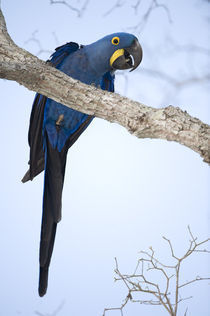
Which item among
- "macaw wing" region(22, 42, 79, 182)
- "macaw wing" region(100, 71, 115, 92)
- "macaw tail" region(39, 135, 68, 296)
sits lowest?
"macaw tail" region(39, 135, 68, 296)

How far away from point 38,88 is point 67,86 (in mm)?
112

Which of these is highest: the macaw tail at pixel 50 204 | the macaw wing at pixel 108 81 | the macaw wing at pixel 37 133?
the macaw wing at pixel 108 81

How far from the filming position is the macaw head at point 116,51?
2.15m

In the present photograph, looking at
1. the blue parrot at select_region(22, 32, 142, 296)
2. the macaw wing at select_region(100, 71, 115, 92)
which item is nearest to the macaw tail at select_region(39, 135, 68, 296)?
the blue parrot at select_region(22, 32, 142, 296)

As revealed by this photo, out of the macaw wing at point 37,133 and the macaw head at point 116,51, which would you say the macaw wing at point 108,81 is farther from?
the macaw wing at point 37,133

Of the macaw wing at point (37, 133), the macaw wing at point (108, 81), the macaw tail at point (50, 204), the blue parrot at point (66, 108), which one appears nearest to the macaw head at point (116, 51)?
the blue parrot at point (66, 108)

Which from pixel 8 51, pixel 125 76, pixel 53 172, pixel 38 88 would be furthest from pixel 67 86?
pixel 125 76

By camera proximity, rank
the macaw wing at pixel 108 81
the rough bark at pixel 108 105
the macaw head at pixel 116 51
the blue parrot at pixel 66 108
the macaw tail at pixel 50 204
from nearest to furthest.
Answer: the rough bark at pixel 108 105
the macaw tail at pixel 50 204
the blue parrot at pixel 66 108
the macaw head at pixel 116 51
the macaw wing at pixel 108 81

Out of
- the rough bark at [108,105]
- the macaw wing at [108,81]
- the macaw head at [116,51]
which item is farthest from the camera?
the macaw wing at [108,81]

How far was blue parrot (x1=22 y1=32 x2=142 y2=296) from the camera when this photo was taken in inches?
78.7

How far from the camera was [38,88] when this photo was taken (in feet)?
4.45

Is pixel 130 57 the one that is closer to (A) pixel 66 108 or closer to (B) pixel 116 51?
(B) pixel 116 51

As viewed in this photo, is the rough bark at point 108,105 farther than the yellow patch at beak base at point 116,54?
No

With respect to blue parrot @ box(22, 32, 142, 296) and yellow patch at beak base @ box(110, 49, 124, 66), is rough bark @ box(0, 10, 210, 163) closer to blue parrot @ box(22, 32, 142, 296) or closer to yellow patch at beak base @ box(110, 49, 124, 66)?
blue parrot @ box(22, 32, 142, 296)
